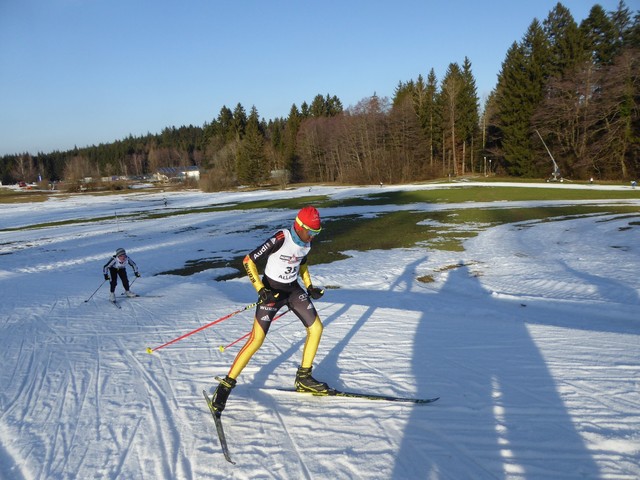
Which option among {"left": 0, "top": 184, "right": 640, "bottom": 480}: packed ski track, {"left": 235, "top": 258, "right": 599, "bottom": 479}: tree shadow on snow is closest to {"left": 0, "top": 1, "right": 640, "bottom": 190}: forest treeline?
{"left": 0, "top": 184, "right": 640, "bottom": 480}: packed ski track

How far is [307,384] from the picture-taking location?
5121mm

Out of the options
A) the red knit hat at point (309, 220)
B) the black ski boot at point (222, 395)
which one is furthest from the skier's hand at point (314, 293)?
the black ski boot at point (222, 395)

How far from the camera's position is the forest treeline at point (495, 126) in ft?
152

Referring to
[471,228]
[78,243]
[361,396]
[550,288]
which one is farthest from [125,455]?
[78,243]

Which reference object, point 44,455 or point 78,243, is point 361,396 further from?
point 78,243

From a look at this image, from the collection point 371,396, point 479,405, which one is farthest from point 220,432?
point 479,405

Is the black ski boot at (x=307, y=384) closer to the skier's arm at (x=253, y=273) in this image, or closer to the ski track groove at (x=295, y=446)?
the ski track groove at (x=295, y=446)

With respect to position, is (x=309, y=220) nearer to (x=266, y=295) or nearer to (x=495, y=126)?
(x=266, y=295)

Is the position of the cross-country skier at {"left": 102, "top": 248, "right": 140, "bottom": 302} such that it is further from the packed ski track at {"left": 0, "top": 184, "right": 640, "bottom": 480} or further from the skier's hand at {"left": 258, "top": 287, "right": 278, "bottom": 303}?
the skier's hand at {"left": 258, "top": 287, "right": 278, "bottom": 303}

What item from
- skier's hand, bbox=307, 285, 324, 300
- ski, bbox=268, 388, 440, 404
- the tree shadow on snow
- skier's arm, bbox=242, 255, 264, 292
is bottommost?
the tree shadow on snow

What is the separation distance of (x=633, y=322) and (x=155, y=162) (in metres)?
166

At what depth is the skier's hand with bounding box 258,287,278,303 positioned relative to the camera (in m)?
4.69

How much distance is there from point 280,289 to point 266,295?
24 cm

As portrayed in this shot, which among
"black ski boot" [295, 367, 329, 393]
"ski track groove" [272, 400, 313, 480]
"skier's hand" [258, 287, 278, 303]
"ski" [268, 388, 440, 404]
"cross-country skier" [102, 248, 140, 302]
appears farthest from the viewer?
"cross-country skier" [102, 248, 140, 302]
